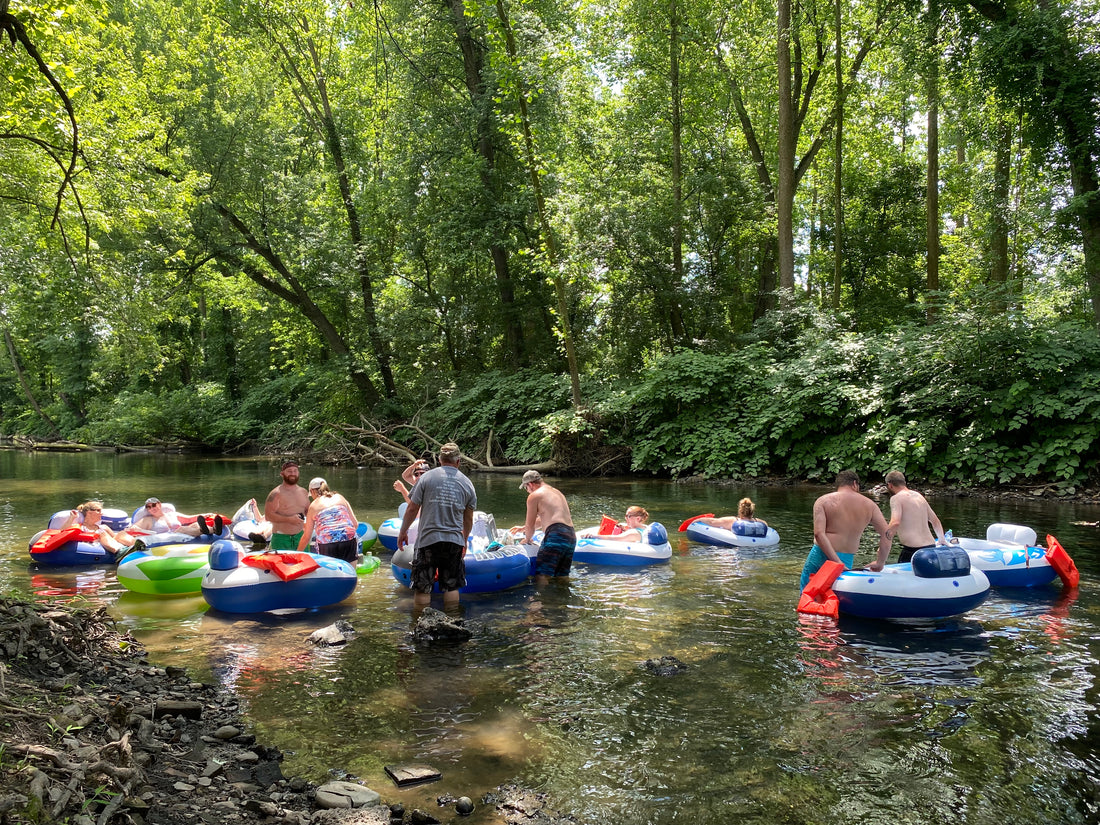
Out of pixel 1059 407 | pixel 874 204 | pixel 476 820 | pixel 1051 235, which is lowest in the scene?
pixel 476 820

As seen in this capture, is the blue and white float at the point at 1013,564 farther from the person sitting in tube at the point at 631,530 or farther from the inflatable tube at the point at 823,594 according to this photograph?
the person sitting in tube at the point at 631,530

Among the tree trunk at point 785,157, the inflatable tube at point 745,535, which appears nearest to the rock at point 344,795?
the inflatable tube at point 745,535

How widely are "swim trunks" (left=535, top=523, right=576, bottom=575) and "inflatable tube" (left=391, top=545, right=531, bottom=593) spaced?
0.30 m

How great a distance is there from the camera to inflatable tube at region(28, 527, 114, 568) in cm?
934

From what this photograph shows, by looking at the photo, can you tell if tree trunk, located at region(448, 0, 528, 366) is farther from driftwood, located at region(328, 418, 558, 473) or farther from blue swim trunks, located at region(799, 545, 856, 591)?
blue swim trunks, located at region(799, 545, 856, 591)

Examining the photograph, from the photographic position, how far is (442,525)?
704cm

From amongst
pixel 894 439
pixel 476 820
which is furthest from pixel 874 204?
pixel 476 820

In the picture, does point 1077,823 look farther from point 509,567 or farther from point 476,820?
point 509,567

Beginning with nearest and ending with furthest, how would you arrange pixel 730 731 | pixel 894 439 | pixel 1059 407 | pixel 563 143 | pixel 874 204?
pixel 730 731 → pixel 1059 407 → pixel 894 439 → pixel 563 143 → pixel 874 204

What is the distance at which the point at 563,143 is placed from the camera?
855 inches

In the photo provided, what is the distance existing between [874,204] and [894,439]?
1309cm

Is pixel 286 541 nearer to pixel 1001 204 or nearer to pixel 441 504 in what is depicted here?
pixel 441 504

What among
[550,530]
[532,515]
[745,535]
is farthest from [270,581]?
[745,535]

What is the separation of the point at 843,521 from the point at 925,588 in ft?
3.30
